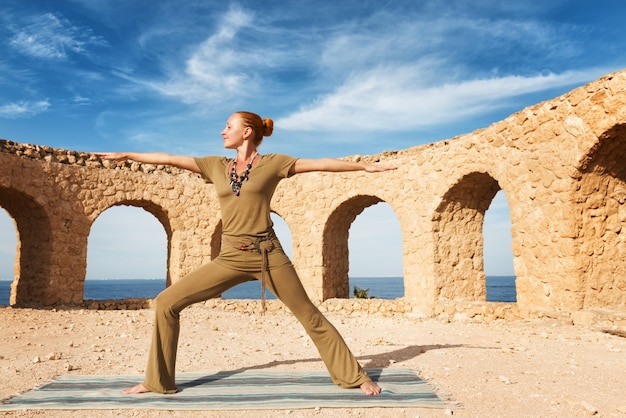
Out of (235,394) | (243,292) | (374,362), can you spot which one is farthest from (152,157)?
(243,292)

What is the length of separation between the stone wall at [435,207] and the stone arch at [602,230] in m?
0.02

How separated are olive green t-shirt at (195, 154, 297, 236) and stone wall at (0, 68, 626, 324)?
17.5 ft

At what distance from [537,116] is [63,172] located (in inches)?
392

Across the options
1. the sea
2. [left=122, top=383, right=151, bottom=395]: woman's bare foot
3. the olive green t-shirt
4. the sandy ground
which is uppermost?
the olive green t-shirt

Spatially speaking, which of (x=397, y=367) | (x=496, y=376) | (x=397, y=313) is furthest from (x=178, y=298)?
(x=397, y=313)

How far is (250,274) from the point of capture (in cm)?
338

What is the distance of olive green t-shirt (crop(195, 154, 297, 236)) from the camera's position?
11.1ft

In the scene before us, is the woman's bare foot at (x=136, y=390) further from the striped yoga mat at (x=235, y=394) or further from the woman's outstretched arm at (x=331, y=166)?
the woman's outstretched arm at (x=331, y=166)

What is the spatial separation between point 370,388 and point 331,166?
5.03 ft

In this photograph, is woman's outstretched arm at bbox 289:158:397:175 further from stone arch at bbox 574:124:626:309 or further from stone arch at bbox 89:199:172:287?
stone arch at bbox 89:199:172:287

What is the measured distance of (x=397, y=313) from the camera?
10.6m

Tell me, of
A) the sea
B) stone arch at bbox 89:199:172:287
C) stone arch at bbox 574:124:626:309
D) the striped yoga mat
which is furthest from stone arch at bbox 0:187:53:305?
the sea

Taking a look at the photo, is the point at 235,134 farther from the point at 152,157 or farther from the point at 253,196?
the point at 152,157

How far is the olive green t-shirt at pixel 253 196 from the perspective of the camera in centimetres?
338
